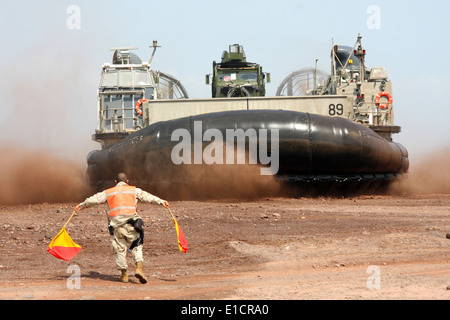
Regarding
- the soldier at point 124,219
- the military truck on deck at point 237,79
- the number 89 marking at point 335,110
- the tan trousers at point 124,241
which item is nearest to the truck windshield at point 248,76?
the military truck on deck at point 237,79

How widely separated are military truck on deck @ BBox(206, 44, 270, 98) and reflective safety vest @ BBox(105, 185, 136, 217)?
28.6 ft

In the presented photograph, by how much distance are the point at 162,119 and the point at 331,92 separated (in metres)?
5.27

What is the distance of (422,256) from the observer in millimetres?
5473

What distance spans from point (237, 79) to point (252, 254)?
8.66m

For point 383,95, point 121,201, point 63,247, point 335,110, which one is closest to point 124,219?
point 121,201

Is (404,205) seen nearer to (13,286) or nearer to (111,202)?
(111,202)

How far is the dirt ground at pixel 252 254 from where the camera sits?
171 inches

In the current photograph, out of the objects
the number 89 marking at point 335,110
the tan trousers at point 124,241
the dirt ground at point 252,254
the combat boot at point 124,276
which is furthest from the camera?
the number 89 marking at point 335,110

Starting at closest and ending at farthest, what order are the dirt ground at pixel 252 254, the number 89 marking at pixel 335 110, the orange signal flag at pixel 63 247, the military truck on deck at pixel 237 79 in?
the dirt ground at pixel 252 254 < the orange signal flag at pixel 63 247 < the number 89 marking at pixel 335 110 < the military truck on deck at pixel 237 79

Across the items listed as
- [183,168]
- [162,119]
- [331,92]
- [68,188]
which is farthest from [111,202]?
[331,92]

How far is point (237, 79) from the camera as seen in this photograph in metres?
14.2

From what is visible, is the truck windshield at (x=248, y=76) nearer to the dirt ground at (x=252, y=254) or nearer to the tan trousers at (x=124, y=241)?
the dirt ground at (x=252, y=254)

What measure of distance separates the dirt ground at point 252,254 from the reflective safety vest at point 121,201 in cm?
48

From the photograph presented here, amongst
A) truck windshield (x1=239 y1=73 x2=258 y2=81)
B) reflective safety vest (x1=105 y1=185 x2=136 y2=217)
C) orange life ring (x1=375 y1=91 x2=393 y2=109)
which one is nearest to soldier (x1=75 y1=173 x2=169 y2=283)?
reflective safety vest (x1=105 y1=185 x2=136 y2=217)
